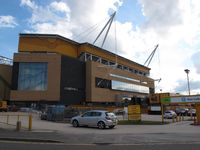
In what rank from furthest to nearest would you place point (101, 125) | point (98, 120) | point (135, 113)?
point (135, 113) → point (98, 120) → point (101, 125)

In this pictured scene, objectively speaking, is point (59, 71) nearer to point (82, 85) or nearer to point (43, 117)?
point (82, 85)

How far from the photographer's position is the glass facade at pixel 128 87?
345 ft

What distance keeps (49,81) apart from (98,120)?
54721 mm

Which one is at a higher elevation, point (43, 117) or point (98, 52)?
point (98, 52)

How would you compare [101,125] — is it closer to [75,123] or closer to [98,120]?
[98,120]

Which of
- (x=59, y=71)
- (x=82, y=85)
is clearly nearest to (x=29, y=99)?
(x=59, y=71)

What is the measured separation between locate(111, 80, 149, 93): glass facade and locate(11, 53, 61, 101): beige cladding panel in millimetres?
28660

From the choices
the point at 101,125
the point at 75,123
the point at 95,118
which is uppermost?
the point at 95,118

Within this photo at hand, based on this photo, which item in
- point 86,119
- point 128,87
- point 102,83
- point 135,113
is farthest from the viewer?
point 128,87

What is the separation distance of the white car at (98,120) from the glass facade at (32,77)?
2098 inches

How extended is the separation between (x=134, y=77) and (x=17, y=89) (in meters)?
56.8

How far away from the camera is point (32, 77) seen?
78.9m

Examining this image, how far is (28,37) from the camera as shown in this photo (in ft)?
281

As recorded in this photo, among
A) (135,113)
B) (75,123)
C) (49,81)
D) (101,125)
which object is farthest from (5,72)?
(101,125)
